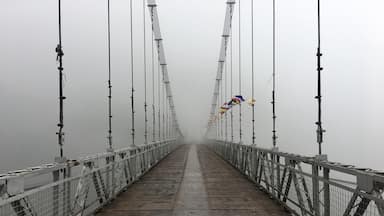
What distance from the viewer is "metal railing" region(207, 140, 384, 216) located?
4160 millimetres

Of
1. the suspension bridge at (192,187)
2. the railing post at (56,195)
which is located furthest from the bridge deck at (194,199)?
the railing post at (56,195)

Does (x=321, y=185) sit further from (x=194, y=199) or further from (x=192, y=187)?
(x=192, y=187)

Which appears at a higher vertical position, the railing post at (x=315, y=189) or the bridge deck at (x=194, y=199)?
the railing post at (x=315, y=189)

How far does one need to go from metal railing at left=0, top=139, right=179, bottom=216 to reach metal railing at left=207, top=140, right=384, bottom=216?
2.97 meters

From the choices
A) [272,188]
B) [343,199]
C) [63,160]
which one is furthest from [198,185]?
[343,199]

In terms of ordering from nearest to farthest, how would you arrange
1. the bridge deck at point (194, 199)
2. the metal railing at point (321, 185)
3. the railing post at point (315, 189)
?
the metal railing at point (321, 185) → the railing post at point (315, 189) → the bridge deck at point (194, 199)

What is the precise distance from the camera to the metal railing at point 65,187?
4223 mm

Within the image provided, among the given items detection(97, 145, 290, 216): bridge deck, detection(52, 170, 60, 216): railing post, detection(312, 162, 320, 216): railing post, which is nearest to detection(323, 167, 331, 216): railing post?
detection(312, 162, 320, 216): railing post

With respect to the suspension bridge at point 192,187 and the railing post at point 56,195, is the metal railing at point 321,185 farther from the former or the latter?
the railing post at point 56,195

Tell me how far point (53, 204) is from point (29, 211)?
0.74 m

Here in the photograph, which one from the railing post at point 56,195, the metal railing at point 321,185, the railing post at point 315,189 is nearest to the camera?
the metal railing at point 321,185

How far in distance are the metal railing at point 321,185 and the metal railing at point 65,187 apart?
117 inches

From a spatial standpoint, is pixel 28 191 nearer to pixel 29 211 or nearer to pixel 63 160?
pixel 29 211

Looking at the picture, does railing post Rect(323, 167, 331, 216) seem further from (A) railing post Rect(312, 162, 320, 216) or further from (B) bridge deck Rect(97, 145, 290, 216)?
(B) bridge deck Rect(97, 145, 290, 216)
